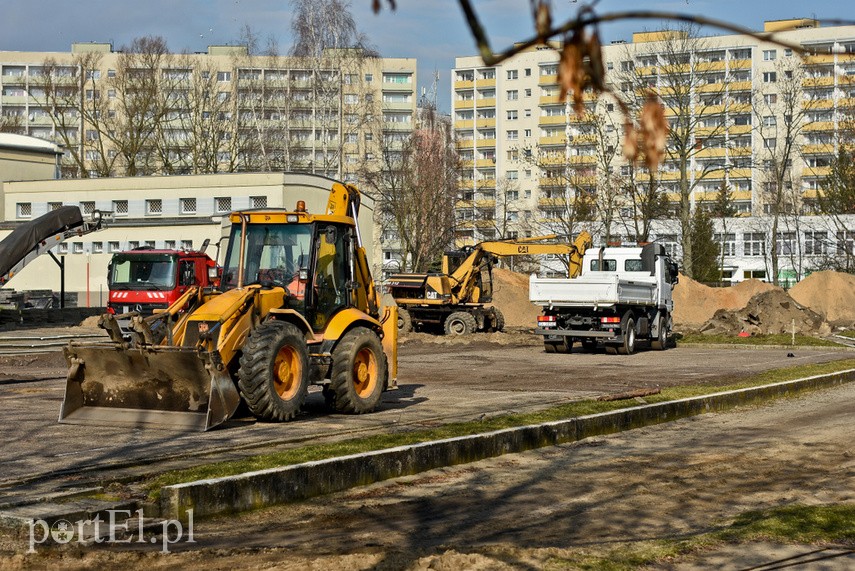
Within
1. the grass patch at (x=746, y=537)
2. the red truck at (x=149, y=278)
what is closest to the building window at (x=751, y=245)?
the red truck at (x=149, y=278)

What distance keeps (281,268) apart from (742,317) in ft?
99.6

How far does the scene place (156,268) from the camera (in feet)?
106

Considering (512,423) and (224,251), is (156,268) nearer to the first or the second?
(224,251)

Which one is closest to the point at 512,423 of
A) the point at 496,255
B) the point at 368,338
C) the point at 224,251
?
the point at 368,338

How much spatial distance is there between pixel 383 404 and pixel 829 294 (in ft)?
143

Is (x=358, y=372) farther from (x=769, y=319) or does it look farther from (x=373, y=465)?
(x=769, y=319)

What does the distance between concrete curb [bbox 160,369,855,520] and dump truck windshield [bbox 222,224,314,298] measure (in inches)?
145

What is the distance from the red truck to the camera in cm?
3225

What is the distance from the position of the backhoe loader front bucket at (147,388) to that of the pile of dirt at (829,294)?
152 feet

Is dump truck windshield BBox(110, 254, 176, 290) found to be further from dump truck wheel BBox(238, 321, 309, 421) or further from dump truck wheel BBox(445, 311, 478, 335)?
dump truck wheel BBox(238, 321, 309, 421)

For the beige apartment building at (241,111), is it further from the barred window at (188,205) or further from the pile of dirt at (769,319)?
the pile of dirt at (769,319)

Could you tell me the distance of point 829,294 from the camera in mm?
55000

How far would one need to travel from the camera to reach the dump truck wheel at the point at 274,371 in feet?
42.4

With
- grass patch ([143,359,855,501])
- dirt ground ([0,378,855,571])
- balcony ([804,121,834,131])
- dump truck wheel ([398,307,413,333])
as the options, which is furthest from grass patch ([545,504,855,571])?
balcony ([804,121,834,131])
